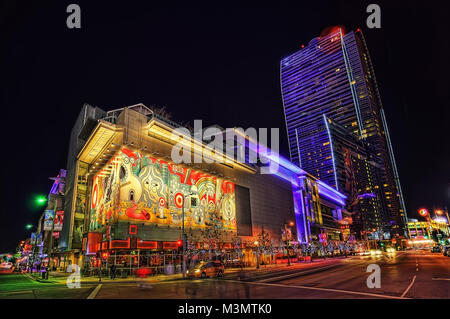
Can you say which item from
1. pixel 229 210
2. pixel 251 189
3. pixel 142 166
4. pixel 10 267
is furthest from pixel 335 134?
pixel 10 267

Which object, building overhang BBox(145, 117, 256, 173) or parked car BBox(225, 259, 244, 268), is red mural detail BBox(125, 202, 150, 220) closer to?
building overhang BBox(145, 117, 256, 173)

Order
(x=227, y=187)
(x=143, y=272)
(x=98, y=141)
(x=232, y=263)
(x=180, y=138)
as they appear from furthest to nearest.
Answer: (x=227, y=187)
(x=180, y=138)
(x=232, y=263)
(x=98, y=141)
(x=143, y=272)

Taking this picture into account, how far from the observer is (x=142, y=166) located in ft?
139

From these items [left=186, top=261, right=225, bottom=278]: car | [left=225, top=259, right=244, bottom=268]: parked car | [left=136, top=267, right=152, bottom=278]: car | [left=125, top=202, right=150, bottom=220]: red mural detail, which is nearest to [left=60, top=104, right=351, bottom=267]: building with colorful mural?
[left=125, top=202, right=150, bottom=220]: red mural detail

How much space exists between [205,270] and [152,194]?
18.7 meters

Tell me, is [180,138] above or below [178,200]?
above

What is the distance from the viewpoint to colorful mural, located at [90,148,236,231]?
3981cm

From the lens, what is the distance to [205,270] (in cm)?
2764

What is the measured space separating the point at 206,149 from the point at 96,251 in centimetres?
2704

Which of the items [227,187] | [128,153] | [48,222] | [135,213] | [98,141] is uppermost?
[98,141]

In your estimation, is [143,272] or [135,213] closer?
[143,272]
